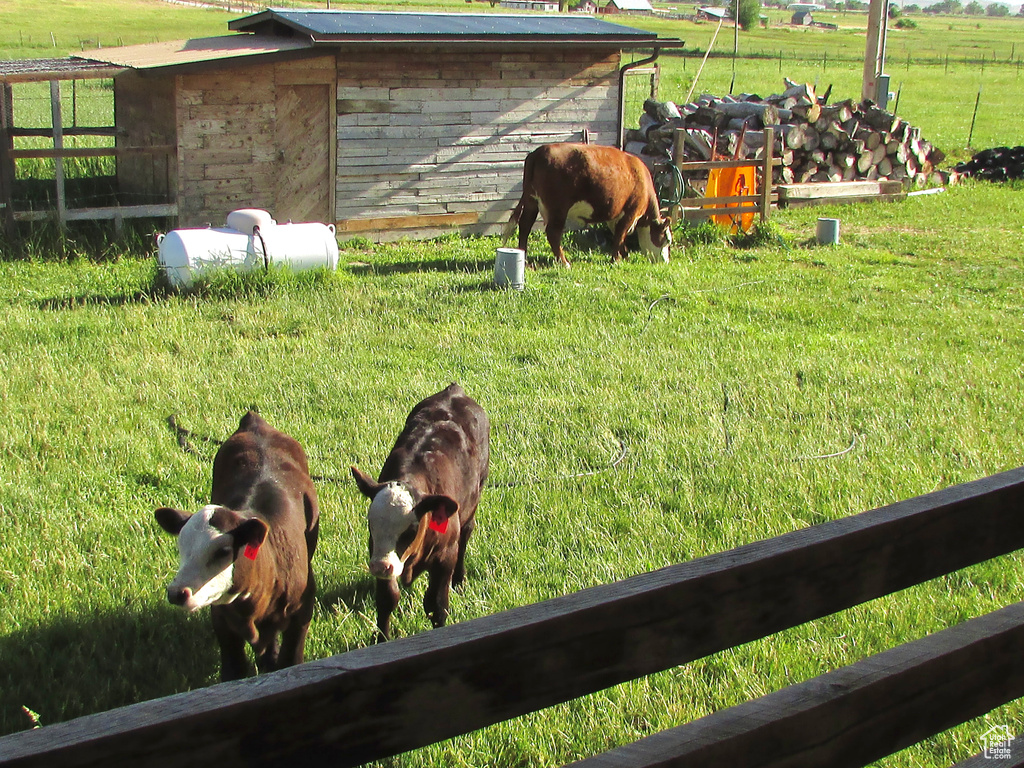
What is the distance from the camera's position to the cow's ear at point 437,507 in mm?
3816

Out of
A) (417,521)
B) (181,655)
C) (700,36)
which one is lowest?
(181,655)

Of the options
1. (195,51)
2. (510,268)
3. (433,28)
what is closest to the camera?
(510,268)

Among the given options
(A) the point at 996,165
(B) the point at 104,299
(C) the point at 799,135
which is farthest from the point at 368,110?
(A) the point at 996,165

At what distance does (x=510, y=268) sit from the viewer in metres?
10.9

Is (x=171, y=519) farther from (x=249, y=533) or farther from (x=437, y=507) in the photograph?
(x=437, y=507)

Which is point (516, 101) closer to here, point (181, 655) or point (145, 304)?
point (145, 304)

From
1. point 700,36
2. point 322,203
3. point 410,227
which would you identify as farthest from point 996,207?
point 700,36

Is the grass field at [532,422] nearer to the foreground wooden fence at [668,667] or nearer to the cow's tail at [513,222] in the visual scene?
the cow's tail at [513,222]

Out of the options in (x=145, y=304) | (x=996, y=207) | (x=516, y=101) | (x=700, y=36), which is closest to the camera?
(x=145, y=304)

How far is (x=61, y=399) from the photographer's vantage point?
7090mm

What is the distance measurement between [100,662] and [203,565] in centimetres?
117

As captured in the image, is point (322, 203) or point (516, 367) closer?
point (516, 367)

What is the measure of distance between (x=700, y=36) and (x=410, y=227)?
77.1 meters

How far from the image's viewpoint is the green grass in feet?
13.6
